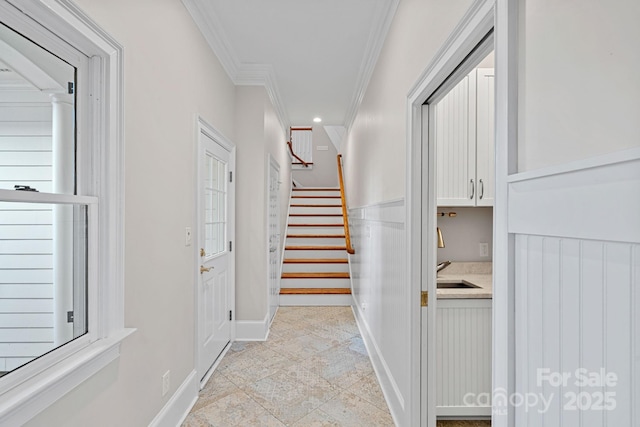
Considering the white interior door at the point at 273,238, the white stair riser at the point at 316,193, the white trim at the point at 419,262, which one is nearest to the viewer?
the white trim at the point at 419,262

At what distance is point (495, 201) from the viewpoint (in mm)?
906

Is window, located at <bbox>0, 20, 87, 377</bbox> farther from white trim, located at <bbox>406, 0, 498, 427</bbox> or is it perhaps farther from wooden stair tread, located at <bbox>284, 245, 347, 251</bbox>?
wooden stair tread, located at <bbox>284, 245, 347, 251</bbox>

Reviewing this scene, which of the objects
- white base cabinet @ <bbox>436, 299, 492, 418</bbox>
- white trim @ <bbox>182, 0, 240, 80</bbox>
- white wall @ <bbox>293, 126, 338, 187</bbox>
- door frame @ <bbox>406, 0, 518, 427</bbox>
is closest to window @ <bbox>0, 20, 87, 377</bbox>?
white trim @ <bbox>182, 0, 240, 80</bbox>

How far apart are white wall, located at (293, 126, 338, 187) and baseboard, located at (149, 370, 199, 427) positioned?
606 centimetres

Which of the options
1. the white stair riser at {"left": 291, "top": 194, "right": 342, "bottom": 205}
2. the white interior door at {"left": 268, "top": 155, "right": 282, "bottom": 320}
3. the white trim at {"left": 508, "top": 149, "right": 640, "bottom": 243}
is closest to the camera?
the white trim at {"left": 508, "top": 149, "right": 640, "bottom": 243}

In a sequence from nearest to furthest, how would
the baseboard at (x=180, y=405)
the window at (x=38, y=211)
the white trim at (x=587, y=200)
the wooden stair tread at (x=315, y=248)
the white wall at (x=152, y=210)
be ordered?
the white trim at (x=587, y=200), the window at (x=38, y=211), the white wall at (x=152, y=210), the baseboard at (x=180, y=405), the wooden stair tread at (x=315, y=248)

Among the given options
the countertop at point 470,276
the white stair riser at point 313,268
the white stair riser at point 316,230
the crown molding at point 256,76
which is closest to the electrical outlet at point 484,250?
the countertop at point 470,276

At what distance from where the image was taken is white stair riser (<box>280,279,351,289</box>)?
4641 millimetres

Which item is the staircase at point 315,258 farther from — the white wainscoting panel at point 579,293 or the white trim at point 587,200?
the white trim at point 587,200

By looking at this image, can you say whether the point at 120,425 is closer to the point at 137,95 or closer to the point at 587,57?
the point at 137,95

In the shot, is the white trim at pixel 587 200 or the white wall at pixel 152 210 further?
the white wall at pixel 152 210

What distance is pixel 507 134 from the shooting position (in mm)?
828

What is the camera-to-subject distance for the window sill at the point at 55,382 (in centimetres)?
90

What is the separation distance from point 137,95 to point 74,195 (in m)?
0.58
